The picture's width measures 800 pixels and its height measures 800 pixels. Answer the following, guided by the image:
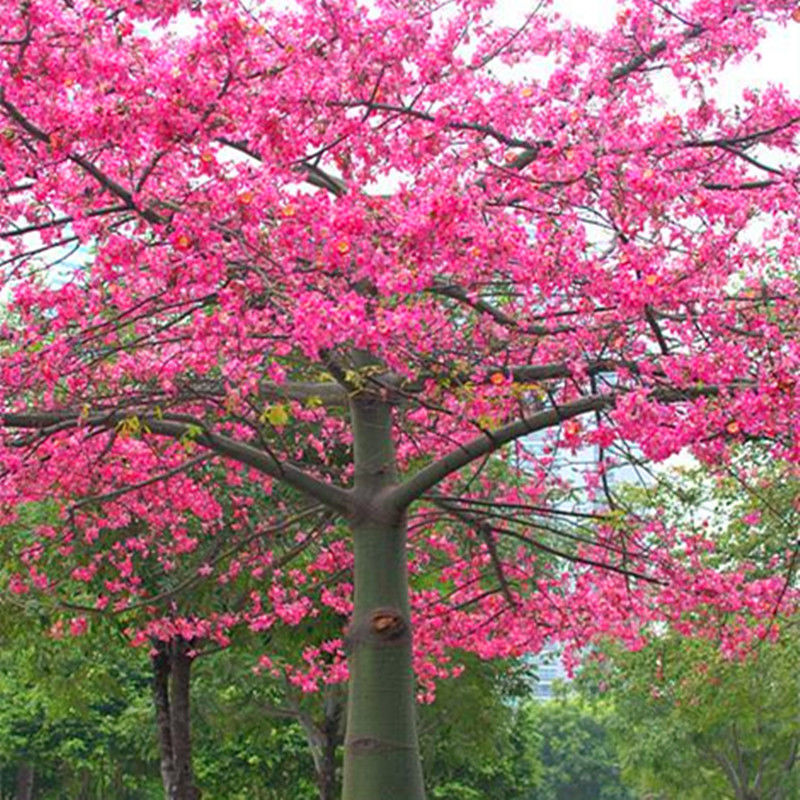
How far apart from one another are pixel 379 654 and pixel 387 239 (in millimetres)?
3298

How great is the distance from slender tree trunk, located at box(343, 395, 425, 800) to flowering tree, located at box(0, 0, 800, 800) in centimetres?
2

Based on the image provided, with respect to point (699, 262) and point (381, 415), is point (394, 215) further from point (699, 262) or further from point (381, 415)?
point (381, 415)

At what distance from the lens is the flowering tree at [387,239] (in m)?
7.61

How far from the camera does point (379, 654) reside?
956 centimetres

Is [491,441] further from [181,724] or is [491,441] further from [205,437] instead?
[181,724]

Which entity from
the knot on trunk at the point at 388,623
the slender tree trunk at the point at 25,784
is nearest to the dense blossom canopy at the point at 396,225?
the knot on trunk at the point at 388,623

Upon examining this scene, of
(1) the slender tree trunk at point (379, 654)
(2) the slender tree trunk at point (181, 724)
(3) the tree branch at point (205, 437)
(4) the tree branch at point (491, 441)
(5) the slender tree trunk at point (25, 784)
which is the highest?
(5) the slender tree trunk at point (25, 784)

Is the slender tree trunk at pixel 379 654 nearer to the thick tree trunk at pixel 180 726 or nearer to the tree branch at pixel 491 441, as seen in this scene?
the tree branch at pixel 491 441

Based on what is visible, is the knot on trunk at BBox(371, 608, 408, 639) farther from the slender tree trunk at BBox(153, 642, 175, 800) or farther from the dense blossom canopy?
the slender tree trunk at BBox(153, 642, 175, 800)

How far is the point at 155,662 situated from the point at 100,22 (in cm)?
1418

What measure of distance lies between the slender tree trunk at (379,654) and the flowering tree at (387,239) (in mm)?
23

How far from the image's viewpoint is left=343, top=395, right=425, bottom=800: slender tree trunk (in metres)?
9.29

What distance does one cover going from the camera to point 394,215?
8172 millimetres

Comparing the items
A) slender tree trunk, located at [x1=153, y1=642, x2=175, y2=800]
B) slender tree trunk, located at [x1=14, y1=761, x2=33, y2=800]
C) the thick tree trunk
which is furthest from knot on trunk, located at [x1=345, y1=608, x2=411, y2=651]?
slender tree trunk, located at [x1=14, y1=761, x2=33, y2=800]
